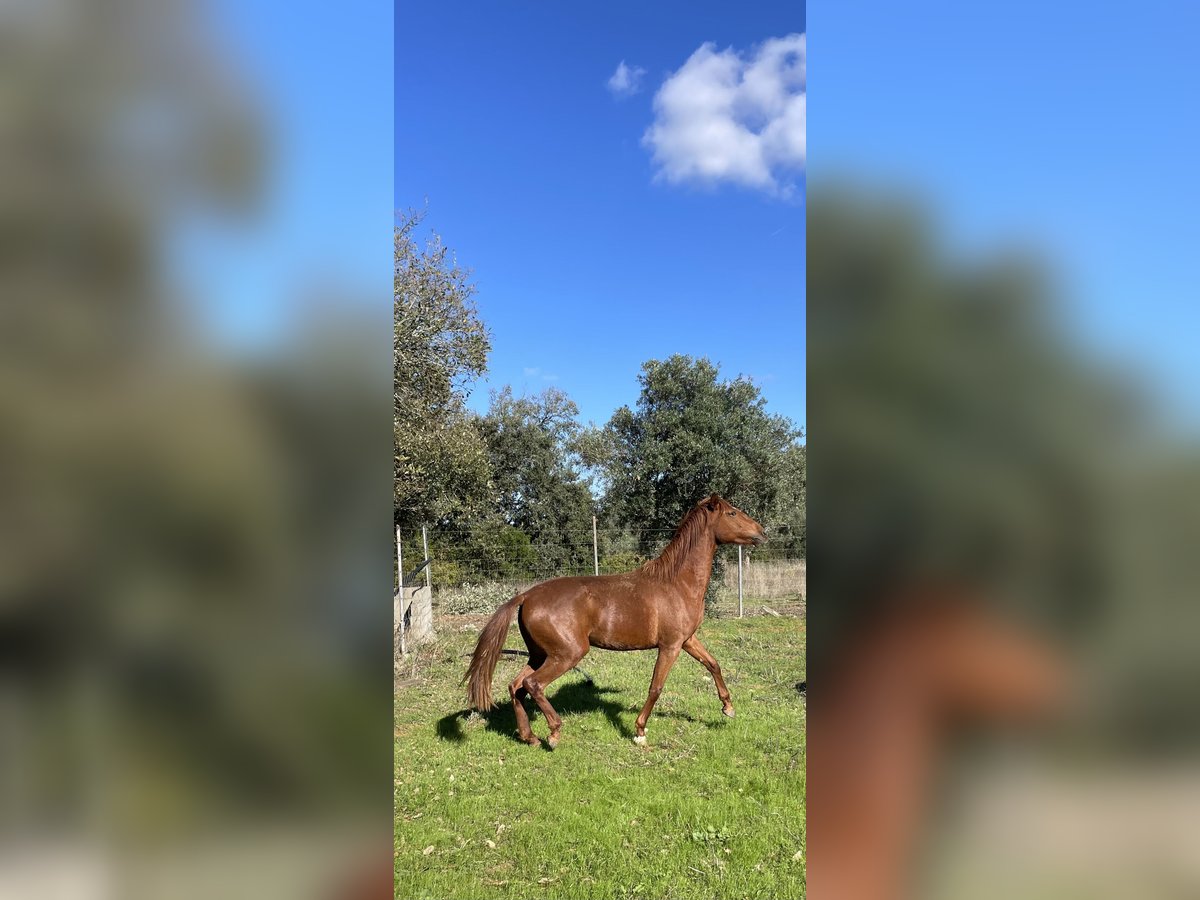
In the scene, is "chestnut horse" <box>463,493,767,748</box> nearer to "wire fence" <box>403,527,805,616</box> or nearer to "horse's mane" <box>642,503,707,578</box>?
"horse's mane" <box>642,503,707,578</box>

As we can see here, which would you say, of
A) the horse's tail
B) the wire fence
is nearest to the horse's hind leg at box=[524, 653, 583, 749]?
the horse's tail

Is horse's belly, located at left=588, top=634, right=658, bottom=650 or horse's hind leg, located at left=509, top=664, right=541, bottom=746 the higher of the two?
horse's belly, located at left=588, top=634, right=658, bottom=650

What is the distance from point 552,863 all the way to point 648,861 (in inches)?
21.6

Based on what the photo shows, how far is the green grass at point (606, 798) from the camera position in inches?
129

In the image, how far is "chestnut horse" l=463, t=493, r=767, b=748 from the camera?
226 inches

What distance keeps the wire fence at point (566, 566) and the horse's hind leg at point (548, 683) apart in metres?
6.87

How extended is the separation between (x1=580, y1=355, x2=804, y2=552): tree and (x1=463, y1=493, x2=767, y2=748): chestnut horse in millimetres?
8695
